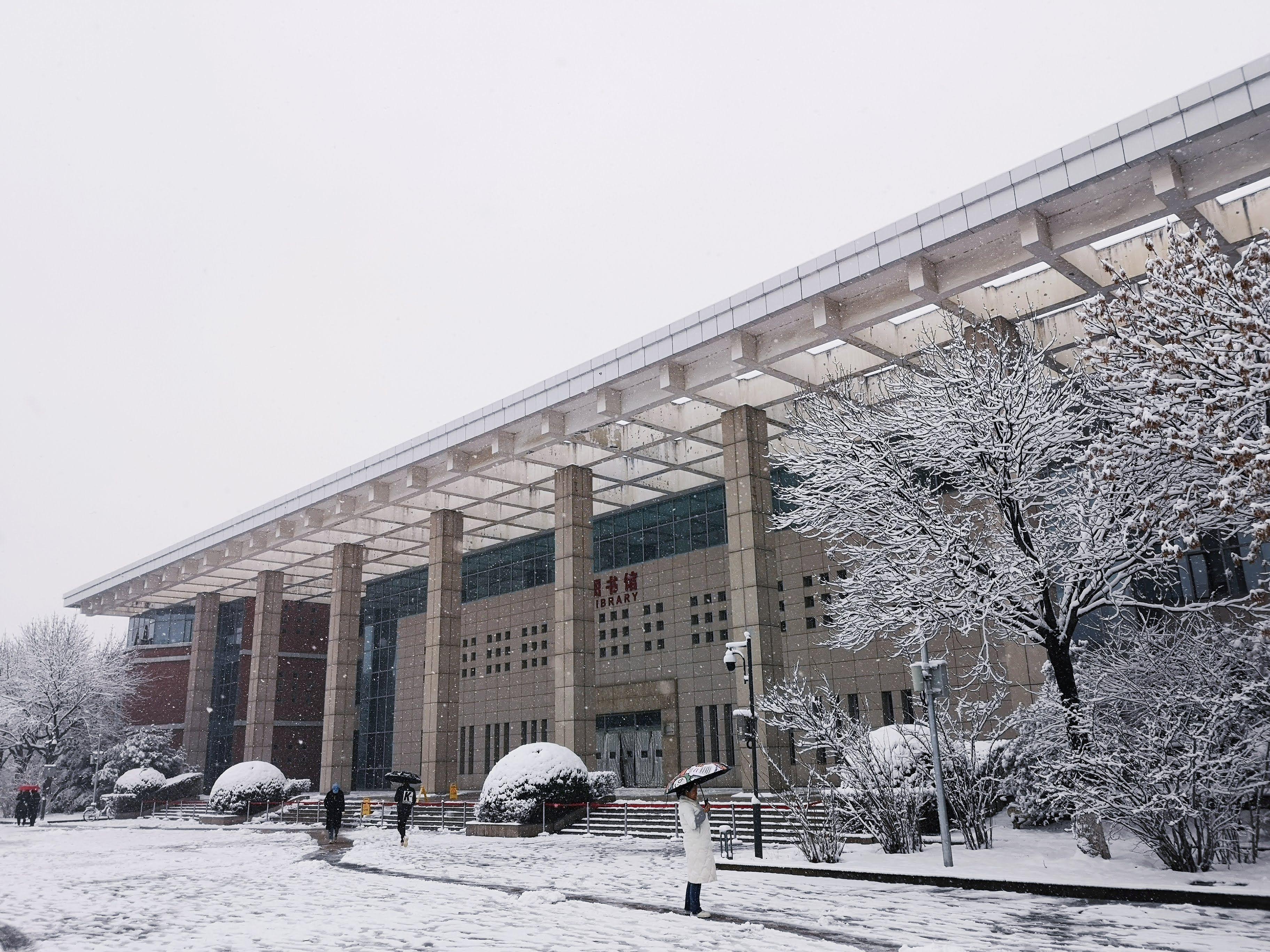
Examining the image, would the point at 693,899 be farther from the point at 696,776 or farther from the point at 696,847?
the point at 696,776

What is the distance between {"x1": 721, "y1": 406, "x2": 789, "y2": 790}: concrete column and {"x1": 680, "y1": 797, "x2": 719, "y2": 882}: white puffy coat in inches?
684

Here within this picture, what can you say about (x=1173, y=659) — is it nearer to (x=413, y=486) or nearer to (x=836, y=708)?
(x=836, y=708)

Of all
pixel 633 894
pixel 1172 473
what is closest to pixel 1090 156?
pixel 1172 473

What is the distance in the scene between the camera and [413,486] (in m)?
40.2

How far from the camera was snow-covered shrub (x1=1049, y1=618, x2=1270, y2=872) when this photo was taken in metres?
12.3

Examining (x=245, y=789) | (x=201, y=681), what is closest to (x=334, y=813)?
(x=245, y=789)

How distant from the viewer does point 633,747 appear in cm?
4219

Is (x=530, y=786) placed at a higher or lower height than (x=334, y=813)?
higher

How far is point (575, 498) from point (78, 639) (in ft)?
127

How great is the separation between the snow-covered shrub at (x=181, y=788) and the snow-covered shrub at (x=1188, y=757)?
153 feet

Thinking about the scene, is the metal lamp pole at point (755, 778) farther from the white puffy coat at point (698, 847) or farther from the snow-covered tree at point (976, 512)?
the white puffy coat at point (698, 847)

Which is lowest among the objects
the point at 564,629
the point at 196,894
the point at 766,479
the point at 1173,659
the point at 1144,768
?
the point at 196,894

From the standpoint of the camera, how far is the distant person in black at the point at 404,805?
2344 centimetres

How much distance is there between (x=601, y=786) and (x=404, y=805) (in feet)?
21.0
